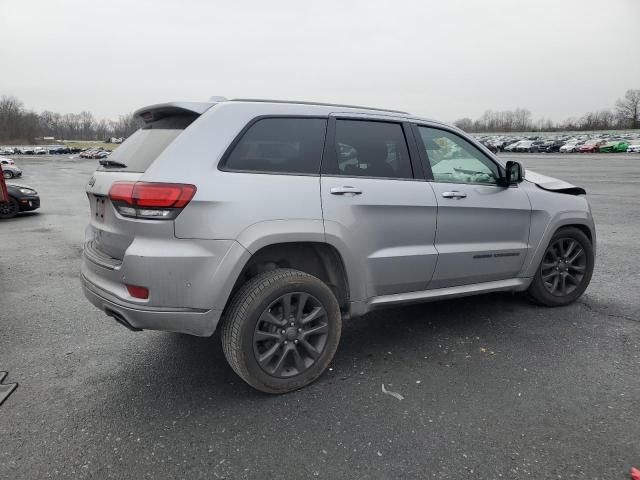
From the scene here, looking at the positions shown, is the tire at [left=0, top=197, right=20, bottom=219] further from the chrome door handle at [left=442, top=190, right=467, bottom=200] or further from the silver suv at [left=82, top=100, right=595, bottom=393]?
the chrome door handle at [left=442, top=190, right=467, bottom=200]

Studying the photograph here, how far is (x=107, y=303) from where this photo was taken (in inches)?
114

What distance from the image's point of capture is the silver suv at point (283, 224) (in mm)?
2693

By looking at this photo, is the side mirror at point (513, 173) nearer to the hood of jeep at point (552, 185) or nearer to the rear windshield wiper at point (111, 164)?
the hood of jeep at point (552, 185)

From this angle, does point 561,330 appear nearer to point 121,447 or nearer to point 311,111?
point 311,111

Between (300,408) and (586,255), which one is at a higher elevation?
(586,255)

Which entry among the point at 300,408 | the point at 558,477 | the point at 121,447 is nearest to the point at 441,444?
the point at 558,477

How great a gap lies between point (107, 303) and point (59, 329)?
65.2 inches

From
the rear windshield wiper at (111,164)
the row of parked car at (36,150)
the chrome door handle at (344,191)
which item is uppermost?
the rear windshield wiper at (111,164)

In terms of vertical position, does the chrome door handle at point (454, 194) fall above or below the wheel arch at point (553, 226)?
above

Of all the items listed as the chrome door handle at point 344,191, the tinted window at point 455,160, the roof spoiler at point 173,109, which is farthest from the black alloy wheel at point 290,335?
the tinted window at point 455,160

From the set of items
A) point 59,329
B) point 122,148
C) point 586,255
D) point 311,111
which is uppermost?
point 311,111

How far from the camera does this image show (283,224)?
2887 mm

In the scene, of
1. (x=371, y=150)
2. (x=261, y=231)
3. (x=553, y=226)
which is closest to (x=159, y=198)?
(x=261, y=231)

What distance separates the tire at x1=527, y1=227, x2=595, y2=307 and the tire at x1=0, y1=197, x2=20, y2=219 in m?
12.2
